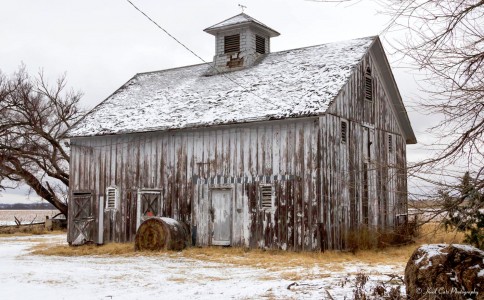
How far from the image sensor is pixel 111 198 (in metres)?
21.7

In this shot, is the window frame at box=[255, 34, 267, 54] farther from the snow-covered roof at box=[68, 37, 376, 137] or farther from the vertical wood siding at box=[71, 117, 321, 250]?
the vertical wood siding at box=[71, 117, 321, 250]

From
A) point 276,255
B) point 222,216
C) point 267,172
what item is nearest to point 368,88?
point 267,172

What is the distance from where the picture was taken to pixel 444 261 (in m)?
7.94

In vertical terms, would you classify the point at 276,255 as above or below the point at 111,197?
below

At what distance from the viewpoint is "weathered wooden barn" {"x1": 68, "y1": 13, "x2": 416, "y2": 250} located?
1762cm

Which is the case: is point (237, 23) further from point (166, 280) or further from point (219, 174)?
point (166, 280)

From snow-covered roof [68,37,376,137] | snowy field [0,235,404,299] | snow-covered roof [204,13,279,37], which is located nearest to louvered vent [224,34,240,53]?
snow-covered roof [204,13,279,37]

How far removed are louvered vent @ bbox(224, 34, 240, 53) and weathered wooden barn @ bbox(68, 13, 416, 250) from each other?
0.19ft

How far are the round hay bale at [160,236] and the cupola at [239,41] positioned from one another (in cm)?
771

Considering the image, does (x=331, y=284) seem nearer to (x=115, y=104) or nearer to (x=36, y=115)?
(x=115, y=104)

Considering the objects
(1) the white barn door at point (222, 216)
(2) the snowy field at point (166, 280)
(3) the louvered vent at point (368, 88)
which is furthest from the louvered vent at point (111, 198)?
(3) the louvered vent at point (368, 88)

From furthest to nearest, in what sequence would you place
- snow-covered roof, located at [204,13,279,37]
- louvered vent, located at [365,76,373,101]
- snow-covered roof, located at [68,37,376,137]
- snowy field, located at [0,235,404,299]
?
snow-covered roof, located at [204,13,279,37]
louvered vent, located at [365,76,373,101]
snow-covered roof, located at [68,37,376,137]
snowy field, located at [0,235,404,299]

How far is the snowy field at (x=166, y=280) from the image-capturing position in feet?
33.2

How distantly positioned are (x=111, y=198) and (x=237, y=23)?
8763mm
